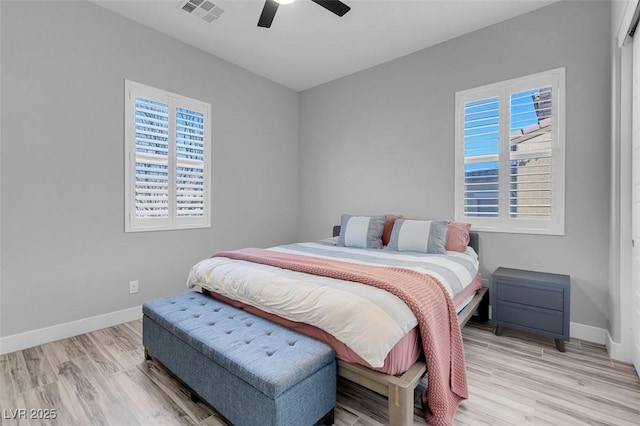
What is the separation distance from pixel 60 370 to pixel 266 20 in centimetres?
308

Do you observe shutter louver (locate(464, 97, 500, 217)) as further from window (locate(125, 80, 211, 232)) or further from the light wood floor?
window (locate(125, 80, 211, 232))

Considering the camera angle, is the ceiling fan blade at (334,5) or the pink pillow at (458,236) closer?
the ceiling fan blade at (334,5)

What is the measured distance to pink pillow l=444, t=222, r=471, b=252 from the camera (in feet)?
9.42

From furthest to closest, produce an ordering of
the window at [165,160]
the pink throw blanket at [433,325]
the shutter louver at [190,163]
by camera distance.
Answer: the shutter louver at [190,163]
the window at [165,160]
the pink throw blanket at [433,325]

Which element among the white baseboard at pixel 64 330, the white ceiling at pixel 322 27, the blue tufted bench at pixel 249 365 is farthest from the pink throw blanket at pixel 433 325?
the white ceiling at pixel 322 27

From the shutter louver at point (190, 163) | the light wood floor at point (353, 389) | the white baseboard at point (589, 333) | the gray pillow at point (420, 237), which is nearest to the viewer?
the light wood floor at point (353, 389)

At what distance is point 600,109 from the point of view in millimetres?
2521

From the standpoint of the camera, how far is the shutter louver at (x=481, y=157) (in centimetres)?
304

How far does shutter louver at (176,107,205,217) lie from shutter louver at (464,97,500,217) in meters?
3.03

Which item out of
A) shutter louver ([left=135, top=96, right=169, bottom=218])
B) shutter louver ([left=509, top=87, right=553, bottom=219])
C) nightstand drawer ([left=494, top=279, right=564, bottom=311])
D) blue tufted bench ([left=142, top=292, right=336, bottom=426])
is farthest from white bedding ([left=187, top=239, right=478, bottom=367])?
shutter louver ([left=135, top=96, right=169, bottom=218])

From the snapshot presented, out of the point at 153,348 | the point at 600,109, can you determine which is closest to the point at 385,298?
the point at 153,348

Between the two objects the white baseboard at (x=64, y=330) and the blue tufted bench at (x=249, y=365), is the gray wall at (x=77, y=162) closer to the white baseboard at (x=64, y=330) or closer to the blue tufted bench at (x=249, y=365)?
the white baseboard at (x=64, y=330)

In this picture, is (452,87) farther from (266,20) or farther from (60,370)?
(60,370)

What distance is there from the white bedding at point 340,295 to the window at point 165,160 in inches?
45.1
